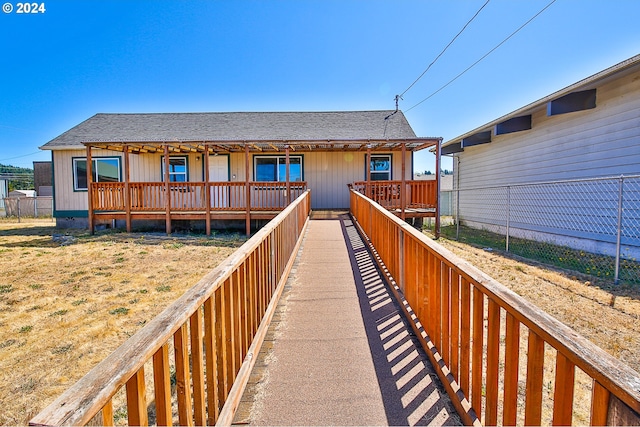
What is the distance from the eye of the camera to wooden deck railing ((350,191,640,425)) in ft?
3.37

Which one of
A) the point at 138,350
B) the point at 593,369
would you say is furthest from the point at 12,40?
the point at 593,369

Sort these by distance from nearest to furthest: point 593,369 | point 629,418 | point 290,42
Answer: point 629,418 < point 593,369 < point 290,42

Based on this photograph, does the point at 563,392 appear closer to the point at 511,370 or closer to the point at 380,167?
the point at 511,370

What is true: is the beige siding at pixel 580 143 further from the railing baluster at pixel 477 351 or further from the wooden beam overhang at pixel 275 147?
the railing baluster at pixel 477 351

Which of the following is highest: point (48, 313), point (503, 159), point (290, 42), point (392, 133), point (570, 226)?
point (290, 42)

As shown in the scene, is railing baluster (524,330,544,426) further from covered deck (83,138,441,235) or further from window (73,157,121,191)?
window (73,157,121,191)

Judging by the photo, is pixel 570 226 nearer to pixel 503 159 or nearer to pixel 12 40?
pixel 503 159

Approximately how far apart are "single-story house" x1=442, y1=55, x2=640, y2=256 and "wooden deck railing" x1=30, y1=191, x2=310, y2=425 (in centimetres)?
617

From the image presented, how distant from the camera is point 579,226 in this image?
8070 millimetres

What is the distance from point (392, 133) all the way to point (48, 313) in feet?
40.9

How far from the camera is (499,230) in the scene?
11797 mm

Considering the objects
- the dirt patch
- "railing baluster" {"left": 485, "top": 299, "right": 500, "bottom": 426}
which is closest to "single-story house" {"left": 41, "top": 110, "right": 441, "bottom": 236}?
the dirt patch

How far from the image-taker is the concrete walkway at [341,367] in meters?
2.08

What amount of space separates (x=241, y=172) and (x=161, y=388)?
1312 centimetres
